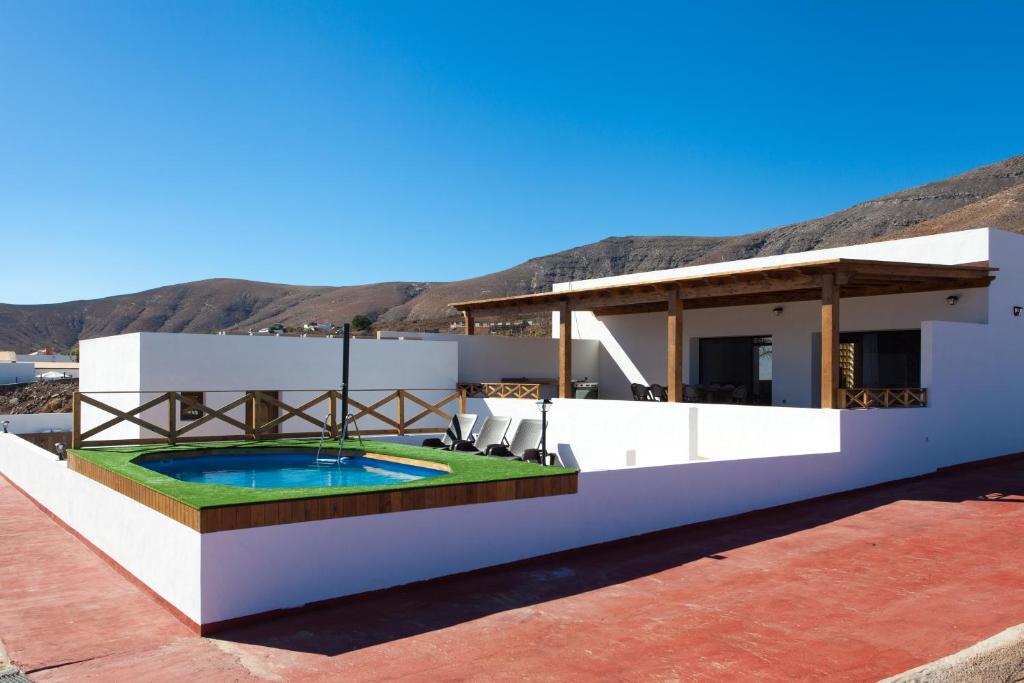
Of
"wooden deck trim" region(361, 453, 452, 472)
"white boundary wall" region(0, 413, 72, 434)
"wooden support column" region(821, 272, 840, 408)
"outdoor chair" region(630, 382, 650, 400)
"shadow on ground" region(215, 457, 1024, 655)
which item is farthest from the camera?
"white boundary wall" region(0, 413, 72, 434)

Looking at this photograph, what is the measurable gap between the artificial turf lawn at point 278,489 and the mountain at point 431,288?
57.2 meters

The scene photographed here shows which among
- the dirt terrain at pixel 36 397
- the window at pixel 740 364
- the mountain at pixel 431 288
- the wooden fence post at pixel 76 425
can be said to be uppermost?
the mountain at pixel 431 288

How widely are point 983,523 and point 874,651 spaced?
16.7 ft

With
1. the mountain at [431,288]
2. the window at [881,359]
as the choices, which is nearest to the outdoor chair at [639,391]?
the window at [881,359]

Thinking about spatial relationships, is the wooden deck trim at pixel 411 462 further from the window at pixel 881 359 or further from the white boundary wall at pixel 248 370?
the window at pixel 881 359

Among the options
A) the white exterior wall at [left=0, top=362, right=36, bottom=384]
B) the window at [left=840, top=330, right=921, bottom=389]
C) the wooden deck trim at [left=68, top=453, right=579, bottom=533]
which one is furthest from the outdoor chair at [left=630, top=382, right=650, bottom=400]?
the white exterior wall at [left=0, top=362, right=36, bottom=384]

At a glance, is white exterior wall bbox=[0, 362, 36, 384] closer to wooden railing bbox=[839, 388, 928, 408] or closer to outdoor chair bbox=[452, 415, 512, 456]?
outdoor chair bbox=[452, 415, 512, 456]

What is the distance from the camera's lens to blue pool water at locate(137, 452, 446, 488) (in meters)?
10.6

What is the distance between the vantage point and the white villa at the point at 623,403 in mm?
6855

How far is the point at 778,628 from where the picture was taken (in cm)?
592

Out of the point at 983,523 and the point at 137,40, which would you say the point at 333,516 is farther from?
the point at 137,40

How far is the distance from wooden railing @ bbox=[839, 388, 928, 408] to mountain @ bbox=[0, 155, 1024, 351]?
2250 inches

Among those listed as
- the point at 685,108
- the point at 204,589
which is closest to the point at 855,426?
the point at 204,589

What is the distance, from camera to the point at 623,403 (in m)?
15.5
